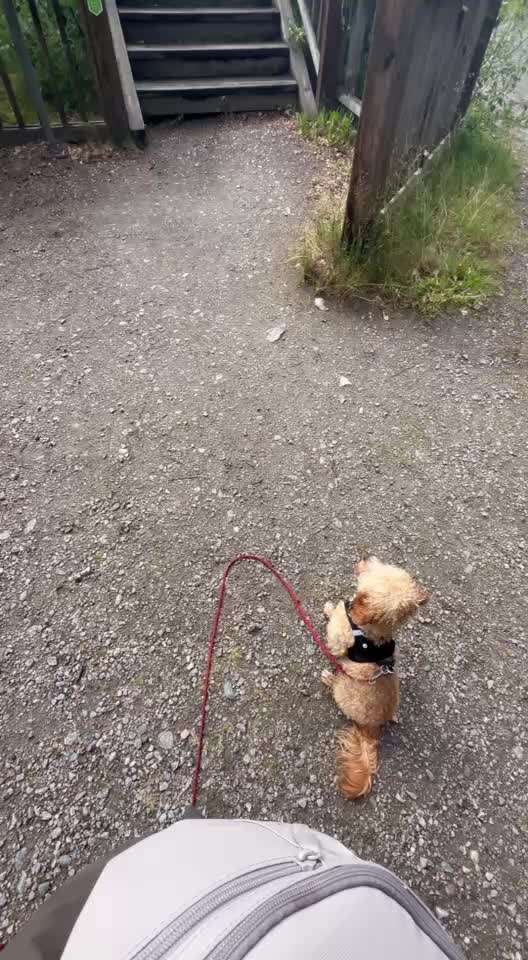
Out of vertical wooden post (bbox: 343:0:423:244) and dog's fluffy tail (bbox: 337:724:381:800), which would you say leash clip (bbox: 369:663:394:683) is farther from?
vertical wooden post (bbox: 343:0:423:244)

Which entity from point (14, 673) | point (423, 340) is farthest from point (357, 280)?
point (14, 673)

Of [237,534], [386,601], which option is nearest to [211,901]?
[386,601]

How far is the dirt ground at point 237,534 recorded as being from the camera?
5.93ft

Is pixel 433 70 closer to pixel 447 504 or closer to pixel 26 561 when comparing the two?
pixel 447 504

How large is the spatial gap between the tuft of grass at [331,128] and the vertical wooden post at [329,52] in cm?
20

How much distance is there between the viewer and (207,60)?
5.00m

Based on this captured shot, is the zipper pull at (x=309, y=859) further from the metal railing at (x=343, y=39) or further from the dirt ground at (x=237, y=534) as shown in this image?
the metal railing at (x=343, y=39)

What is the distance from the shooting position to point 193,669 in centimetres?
210

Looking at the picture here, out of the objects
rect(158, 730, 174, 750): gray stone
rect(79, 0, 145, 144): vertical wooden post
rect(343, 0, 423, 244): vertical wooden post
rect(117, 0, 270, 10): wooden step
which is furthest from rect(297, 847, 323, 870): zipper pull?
rect(117, 0, 270, 10): wooden step

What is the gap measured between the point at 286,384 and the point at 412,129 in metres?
2.29

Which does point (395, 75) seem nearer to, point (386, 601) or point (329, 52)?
point (329, 52)

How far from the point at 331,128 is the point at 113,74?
2.07 meters

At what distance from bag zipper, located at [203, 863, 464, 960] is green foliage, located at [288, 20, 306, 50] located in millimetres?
6827

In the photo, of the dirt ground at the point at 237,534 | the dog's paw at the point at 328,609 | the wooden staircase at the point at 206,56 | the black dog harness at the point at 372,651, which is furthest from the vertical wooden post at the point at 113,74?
the black dog harness at the point at 372,651
